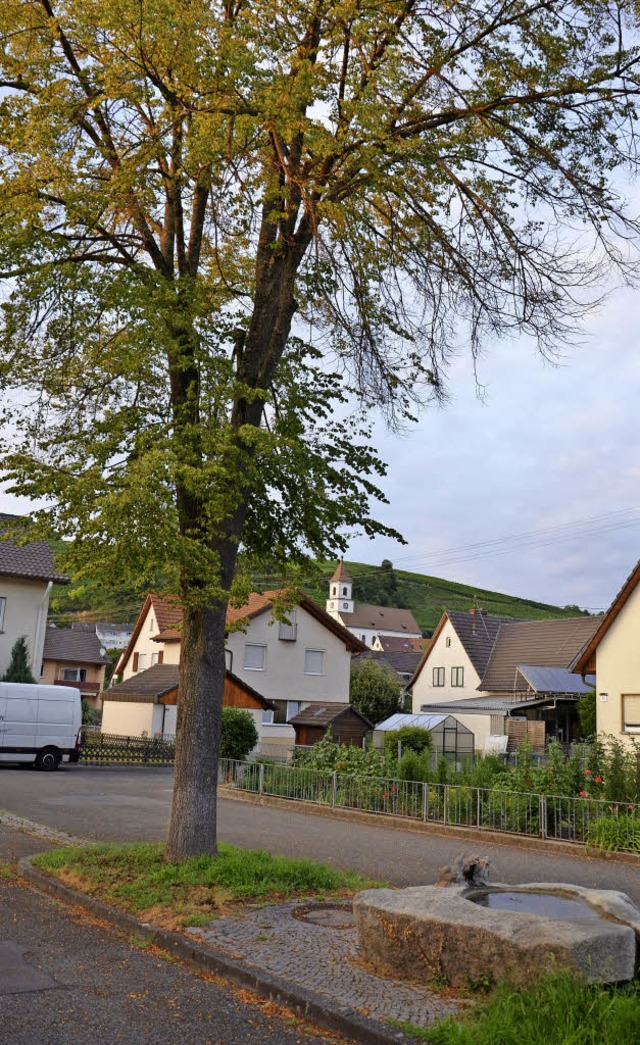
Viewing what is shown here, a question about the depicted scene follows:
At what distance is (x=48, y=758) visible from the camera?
29.3 meters

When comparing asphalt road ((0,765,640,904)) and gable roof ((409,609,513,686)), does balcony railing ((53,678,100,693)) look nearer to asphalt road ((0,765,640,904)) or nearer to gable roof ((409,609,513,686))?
gable roof ((409,609,513,686))

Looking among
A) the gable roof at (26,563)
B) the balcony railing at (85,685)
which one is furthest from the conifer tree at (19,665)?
the balcony railing at (85,685)

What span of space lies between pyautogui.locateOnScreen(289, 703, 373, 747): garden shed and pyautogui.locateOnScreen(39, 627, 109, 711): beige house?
34499 mm

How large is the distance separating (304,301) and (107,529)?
4.32 meters

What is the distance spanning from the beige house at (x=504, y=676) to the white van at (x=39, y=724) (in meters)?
13.6

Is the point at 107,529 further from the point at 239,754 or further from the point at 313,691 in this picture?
the point at 313,691

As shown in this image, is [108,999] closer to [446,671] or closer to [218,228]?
[218,228]

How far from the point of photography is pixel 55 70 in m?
10.2

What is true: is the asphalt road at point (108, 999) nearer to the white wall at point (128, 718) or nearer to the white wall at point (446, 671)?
the white wall at point (128, 718)

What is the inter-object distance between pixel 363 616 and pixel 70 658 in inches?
3756

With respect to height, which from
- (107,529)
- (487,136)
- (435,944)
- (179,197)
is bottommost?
(435,944)

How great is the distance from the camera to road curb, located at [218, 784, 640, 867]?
47.2 ft

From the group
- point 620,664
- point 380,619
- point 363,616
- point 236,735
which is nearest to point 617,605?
point 620,664

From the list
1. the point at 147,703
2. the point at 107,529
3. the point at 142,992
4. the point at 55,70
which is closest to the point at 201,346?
the point at 107,529
